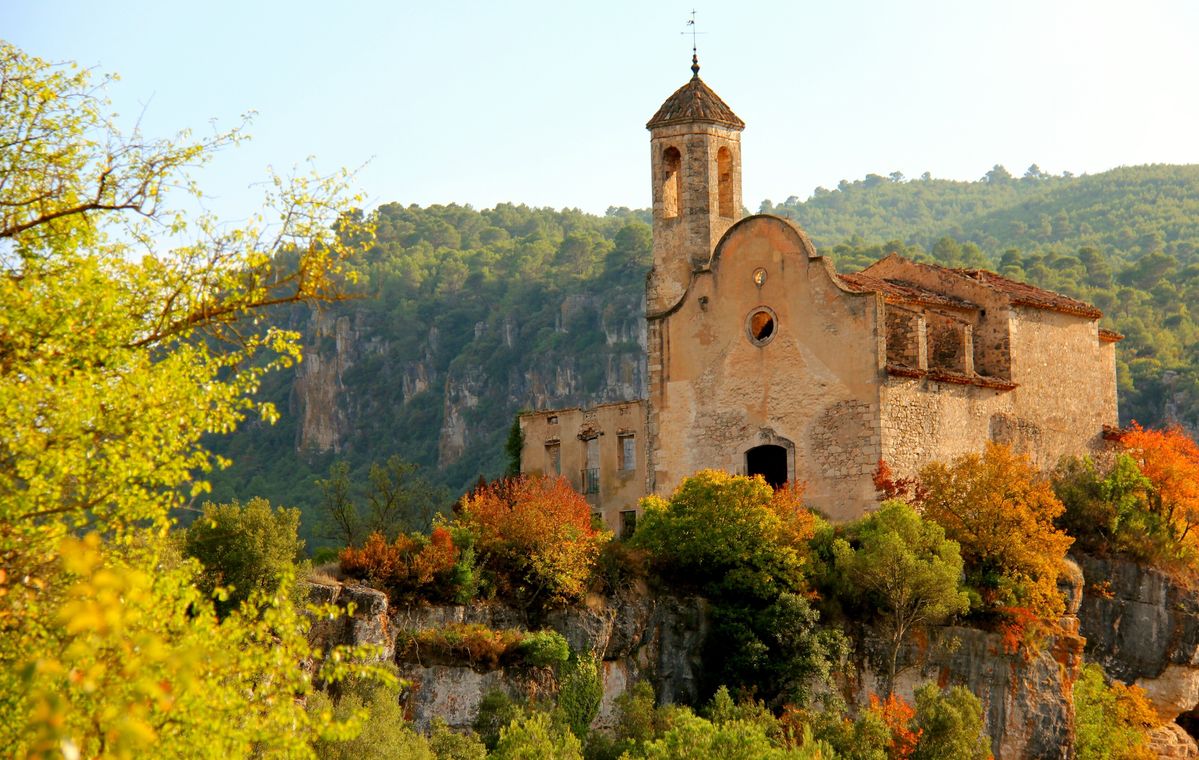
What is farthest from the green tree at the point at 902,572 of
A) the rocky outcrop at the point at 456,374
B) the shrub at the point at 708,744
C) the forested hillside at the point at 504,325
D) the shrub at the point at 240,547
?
the rocky outcrop at the point at 456,374

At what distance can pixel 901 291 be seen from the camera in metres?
40.8

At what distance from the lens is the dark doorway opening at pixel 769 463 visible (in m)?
39.3

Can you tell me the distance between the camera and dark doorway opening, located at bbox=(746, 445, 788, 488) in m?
39.3

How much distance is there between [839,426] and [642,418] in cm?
705

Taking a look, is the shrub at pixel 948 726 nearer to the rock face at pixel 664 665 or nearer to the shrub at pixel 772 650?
the rock face at pixel 664 665

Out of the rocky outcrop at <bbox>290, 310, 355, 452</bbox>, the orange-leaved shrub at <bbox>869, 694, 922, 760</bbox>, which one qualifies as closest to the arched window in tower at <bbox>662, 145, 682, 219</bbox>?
the orange-leaved shrub at <bbox>869, 694, 922, 760</bbox>

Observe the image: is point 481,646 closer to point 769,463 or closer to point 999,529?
point 769,463

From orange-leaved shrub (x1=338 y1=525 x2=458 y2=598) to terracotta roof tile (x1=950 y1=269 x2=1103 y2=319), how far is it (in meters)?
17.5

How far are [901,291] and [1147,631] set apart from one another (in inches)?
379

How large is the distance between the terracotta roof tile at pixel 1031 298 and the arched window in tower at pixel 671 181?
23.8 feet

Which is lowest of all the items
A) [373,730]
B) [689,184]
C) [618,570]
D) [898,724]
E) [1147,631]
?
[898,724]

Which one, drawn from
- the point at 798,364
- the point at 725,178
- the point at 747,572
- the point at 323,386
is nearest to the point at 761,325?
the point at 798,364

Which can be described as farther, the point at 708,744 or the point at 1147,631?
the point at 1147,631

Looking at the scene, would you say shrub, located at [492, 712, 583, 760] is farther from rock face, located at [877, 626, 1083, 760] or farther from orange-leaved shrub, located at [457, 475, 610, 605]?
rock face, located at [877, 626, 1083, 760]
